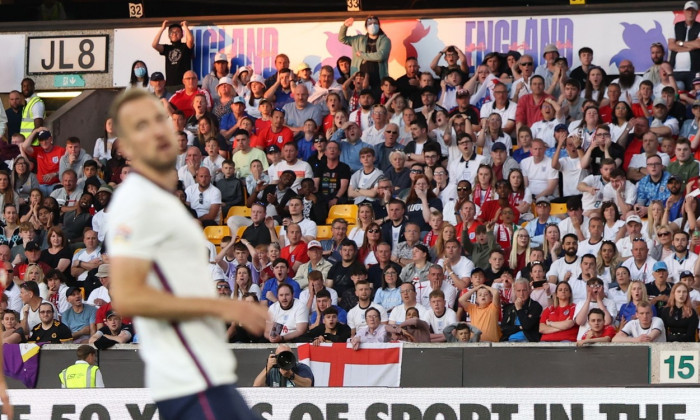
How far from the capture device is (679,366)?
1292cm

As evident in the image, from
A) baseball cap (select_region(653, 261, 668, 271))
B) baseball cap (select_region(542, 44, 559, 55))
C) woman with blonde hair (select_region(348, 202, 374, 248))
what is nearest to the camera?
baseball cap (select_region(653, 261, 668, 271))

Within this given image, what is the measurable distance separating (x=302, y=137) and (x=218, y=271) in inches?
142

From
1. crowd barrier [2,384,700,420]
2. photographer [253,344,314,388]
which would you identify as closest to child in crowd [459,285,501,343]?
photographer [253,344,314,388]

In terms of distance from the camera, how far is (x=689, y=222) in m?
15.3

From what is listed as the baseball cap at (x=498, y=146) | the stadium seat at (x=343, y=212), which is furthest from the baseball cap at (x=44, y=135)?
the baseball cap at (x=498, y=146)

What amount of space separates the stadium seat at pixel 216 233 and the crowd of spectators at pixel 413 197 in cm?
11

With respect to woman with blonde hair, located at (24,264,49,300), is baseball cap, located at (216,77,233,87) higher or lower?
higher

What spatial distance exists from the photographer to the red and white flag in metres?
0.97

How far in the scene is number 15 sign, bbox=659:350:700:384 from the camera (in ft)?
42.3

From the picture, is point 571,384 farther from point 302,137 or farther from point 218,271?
point 302,137

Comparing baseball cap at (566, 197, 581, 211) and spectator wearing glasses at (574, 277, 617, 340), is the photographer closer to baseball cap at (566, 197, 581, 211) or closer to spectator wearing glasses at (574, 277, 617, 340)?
spectator wearing glasses at (574, 277, 617, 340)

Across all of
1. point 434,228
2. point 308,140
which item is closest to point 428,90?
point 308,140

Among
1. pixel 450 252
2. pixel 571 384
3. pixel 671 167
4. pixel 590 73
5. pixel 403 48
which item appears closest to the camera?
pixel 571 384

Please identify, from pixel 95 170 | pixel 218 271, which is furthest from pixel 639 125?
pixel 95 170
